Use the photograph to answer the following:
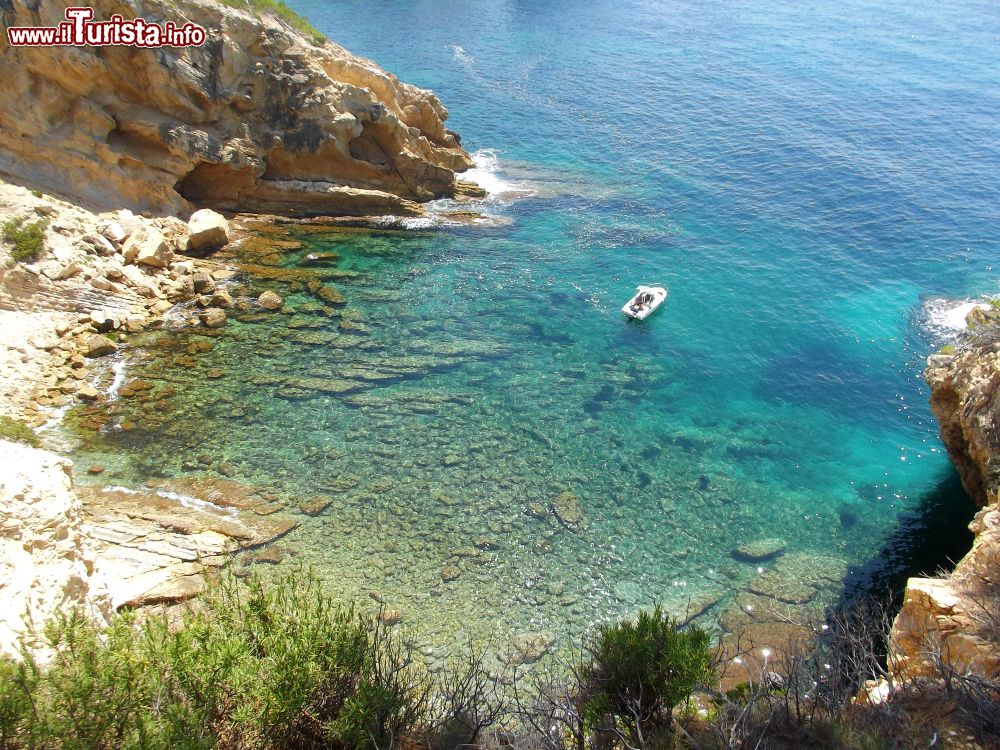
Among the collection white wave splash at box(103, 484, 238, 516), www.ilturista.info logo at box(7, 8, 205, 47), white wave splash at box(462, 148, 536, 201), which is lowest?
white wave splash at box(103, 484, 238, 516)

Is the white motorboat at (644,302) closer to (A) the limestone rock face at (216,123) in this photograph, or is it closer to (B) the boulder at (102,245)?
(A) the limestone rock face at (216,123)

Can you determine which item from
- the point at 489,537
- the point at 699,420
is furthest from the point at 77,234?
the point at 699,420

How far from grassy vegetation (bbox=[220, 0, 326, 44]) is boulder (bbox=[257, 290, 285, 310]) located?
14014 millimetres

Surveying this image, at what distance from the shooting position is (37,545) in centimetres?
1217

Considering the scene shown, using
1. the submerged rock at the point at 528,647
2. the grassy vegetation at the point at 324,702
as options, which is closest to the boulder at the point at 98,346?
the grassy vegetation at the point at 324,702

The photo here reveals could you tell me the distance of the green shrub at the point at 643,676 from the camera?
10703 mm

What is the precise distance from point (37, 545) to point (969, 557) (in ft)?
60.8

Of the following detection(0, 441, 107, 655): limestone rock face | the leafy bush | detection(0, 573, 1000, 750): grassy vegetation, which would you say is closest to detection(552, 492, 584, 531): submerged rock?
detection(0, 573, 1000, 750): grassy vegetation

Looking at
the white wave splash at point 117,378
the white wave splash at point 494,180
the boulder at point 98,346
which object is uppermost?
the white wave splash at point 494,180

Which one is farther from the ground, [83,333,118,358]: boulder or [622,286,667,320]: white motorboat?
[622,286,667,320]: white motorboat

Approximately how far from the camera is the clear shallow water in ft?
56.3

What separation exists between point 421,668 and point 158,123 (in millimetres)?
24176

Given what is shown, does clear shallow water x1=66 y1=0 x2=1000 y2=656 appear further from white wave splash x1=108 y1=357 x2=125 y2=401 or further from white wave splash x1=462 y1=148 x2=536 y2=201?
white wave splash x1=462 y1=148 x2=536 y2=201

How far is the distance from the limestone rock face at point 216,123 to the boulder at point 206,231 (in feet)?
4.30
